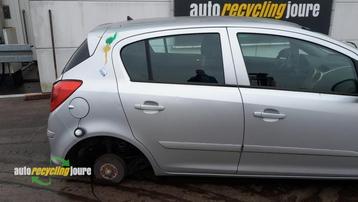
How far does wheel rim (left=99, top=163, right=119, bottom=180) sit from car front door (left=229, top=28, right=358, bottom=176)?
1170 mm

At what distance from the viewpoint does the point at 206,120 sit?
293 centimetres

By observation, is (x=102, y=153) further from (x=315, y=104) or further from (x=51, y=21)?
(x=51, y=21)

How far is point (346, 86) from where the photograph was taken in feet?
9.69

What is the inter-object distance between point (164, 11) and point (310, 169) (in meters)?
4.46

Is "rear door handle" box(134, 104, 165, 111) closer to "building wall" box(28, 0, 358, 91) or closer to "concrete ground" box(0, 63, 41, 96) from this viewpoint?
"building wall" box(28, 0, 358, 91)

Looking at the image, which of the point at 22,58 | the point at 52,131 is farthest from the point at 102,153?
the point at 22,58

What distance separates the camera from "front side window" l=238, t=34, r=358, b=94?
2963mm

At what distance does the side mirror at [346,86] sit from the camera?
9.64 ft

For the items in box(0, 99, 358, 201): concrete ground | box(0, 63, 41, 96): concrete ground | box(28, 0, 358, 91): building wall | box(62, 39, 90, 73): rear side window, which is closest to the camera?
box(62, 39, 90, 73): rear side window

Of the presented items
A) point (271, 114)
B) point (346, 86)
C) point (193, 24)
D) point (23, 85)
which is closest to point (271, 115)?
point (271, 114)

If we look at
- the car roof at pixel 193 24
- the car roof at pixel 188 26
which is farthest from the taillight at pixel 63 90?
the car roof at pixel 193 24

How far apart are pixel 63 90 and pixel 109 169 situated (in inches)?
34.2

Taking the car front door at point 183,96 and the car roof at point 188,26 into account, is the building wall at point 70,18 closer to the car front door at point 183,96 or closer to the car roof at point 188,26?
the car roof at point 188,26

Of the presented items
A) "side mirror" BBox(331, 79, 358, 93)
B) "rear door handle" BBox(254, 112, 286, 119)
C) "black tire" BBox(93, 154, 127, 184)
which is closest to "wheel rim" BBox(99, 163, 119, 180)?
"black tire" BBox(93, 154, 127, 184)
